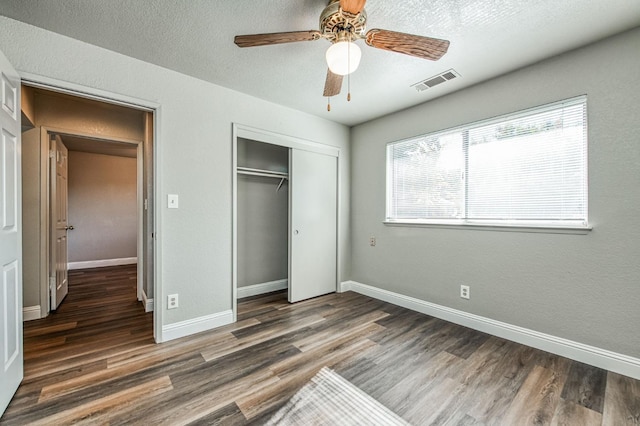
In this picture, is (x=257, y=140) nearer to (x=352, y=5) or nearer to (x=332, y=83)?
(x=332, y=83)

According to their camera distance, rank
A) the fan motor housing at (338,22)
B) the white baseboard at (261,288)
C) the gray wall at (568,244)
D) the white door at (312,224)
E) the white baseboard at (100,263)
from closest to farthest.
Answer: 1. the fan motor housing at (338,22)
2. the gray wall at (568,244)
3. the white door at (312,224)
4. the white baseboard at (261,288)
5. the white baseboard at (100,263)

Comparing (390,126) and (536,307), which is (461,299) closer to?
(536,307)

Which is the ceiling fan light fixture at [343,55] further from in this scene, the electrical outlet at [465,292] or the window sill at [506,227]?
the electrical outlet at [465,292]

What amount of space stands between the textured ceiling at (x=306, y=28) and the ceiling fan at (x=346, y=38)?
0.20 meters

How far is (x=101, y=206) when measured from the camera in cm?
601

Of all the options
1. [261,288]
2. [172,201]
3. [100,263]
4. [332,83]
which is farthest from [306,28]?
[100,263]

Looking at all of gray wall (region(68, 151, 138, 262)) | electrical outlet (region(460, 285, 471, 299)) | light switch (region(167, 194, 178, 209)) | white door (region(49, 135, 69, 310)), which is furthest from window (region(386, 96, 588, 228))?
gray wall (region(68, 151, 138, 262))

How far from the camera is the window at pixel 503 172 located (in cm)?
219

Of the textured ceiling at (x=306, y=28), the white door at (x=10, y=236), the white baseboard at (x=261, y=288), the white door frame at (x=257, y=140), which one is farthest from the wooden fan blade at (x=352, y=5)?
the white baseboard at (x=261, y=288)

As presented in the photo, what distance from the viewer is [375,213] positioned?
12.2 feet

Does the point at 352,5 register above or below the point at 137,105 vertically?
above

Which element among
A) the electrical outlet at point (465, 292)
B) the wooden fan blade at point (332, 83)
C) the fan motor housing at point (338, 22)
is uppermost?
the fan motor housing at point (338, 22)

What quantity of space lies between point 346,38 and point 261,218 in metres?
2.76

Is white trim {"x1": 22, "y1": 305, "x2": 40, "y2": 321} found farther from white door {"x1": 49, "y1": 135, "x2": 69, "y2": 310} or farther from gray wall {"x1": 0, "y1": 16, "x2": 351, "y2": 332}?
gray wall {"x1": 0, "y1": 16, "x2": 351, "y2": 332}
